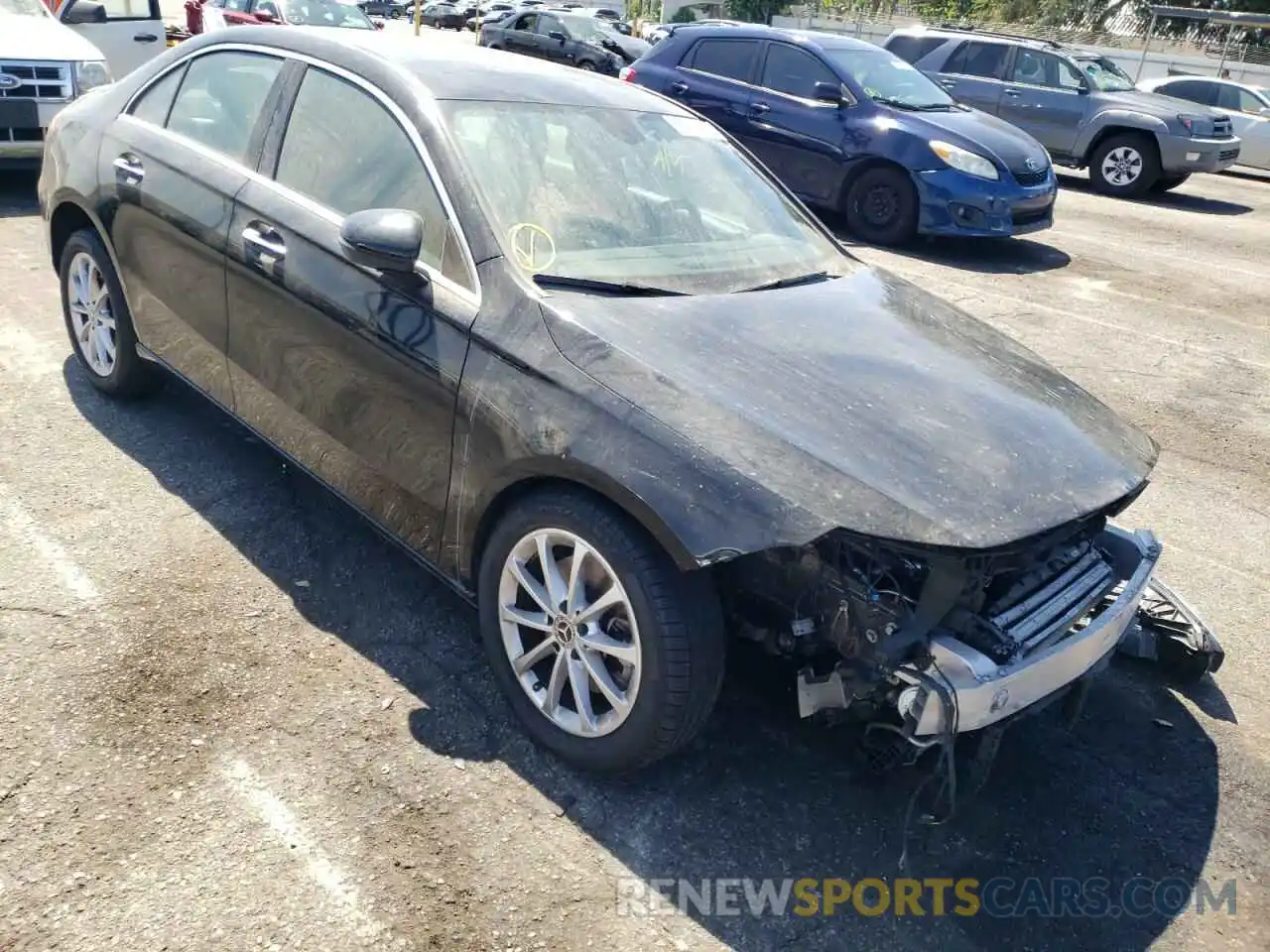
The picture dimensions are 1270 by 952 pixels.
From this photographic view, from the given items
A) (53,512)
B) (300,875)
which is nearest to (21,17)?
(53,512)

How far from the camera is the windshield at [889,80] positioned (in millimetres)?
9836

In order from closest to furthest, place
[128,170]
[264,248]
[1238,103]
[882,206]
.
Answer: [264,248], [128,170], [882,206], [1238,103]

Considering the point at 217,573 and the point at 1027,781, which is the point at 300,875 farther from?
the point at 1027,781

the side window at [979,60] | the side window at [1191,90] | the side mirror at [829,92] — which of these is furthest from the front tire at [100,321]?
the side window at [1191,90]

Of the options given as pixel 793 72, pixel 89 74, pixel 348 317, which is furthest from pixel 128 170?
pixel 793 72

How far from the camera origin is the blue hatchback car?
9172 mm

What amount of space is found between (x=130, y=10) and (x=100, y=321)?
7.68 m

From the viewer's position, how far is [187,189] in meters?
3.90

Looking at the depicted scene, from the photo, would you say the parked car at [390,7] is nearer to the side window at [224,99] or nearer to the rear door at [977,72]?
the rear door at [977,72]

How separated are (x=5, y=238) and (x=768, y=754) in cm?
675

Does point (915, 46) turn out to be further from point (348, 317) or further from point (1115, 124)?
point (348, 317)

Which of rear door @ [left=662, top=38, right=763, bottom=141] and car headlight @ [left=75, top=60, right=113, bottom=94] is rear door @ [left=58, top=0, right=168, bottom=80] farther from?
rear door @ [left=662, top=38, right=763, bottom=141]

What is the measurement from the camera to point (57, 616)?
10.9ft

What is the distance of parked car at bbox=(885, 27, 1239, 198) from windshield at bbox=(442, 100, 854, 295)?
36.0ft
